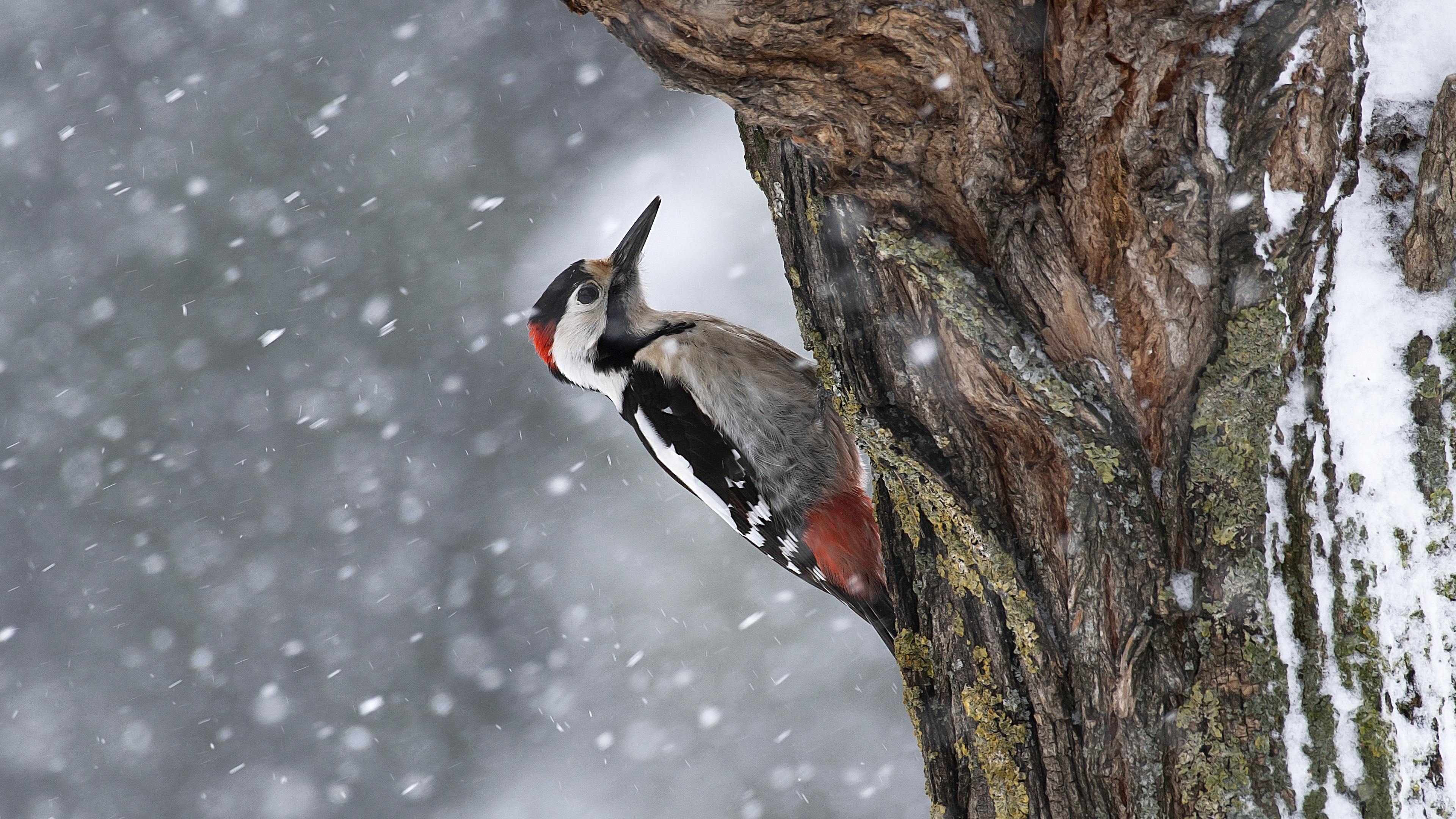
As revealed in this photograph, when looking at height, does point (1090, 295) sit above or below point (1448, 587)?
above

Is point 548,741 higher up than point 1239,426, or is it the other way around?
point 548,741

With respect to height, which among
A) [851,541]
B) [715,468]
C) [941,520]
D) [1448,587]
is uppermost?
[715,468]

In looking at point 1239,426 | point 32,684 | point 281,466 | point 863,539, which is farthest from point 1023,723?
point 32,684

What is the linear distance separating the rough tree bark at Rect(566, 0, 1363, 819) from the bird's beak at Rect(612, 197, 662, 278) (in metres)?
1.30

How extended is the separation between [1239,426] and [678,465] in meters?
1.39

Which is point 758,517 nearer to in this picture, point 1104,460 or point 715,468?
point 715,468

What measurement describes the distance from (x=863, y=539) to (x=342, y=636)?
6129 mm

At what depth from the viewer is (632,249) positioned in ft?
7.52

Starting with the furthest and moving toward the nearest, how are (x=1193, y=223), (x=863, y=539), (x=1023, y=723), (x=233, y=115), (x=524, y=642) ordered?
(x=524, y=642)
(x=233, y=115)
(x=863, y=539)
(x=1023, y=723)
(x=1193, y=223)

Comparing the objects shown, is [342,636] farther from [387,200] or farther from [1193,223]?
[1193,223]

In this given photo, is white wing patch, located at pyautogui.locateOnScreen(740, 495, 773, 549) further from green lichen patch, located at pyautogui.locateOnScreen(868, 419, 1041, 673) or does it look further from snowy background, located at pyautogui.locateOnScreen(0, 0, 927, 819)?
snowy background, located at pyautogui.locateOnScreen(0, 0, 927, 819)

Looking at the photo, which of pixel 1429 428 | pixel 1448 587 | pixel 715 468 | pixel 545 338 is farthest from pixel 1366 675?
pixel 545 338

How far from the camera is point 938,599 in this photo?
1.10 meters

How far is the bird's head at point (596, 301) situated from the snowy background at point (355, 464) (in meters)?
3.87
